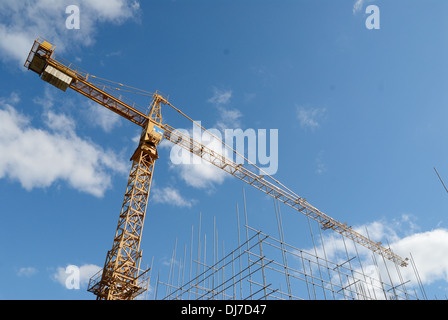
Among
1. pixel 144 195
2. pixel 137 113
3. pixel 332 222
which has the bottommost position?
pixel 144 195

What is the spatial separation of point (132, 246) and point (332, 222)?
76.9 ft

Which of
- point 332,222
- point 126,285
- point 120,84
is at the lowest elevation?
point 126,285

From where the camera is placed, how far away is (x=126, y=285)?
22766 mm
